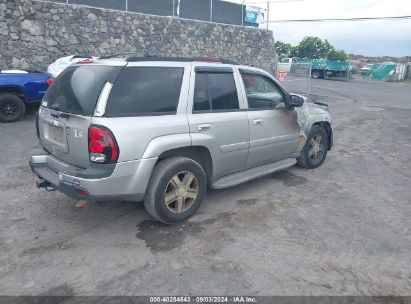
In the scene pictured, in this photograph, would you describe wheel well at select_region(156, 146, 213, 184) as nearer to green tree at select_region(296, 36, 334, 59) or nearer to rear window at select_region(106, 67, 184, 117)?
rear window at select_region(106, 67, 184, 117)

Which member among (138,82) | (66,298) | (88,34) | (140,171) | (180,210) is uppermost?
(88,34)

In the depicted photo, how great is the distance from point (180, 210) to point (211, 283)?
115 centimetres

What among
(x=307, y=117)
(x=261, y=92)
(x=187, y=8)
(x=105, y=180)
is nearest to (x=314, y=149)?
(x=307, y=117)

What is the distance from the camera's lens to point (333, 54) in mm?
40812

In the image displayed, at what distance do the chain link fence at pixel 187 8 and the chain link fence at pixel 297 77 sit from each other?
4.79 m

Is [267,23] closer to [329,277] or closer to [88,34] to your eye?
[88,34]

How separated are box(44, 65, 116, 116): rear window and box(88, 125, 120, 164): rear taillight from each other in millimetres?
214

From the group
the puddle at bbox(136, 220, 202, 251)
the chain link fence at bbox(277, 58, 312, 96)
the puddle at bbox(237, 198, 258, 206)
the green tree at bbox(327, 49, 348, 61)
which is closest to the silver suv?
the puddle at bbox(136, 220, 202, 251)

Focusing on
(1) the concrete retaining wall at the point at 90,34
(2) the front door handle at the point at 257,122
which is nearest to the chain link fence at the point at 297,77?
(1) the concrete retaining wall at the point at 90,34

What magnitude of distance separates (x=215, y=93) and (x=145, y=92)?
997 mm

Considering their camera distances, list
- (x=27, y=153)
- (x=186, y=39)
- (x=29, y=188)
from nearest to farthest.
→ (x=29, y=188) < (x=27, y=153) < (x=186, y=39)

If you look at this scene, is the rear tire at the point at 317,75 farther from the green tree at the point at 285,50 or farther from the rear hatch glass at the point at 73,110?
the rear hatch glass at the point at 73,110

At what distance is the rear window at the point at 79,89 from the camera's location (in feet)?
11.3

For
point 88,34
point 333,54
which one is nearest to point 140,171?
point 88,34
